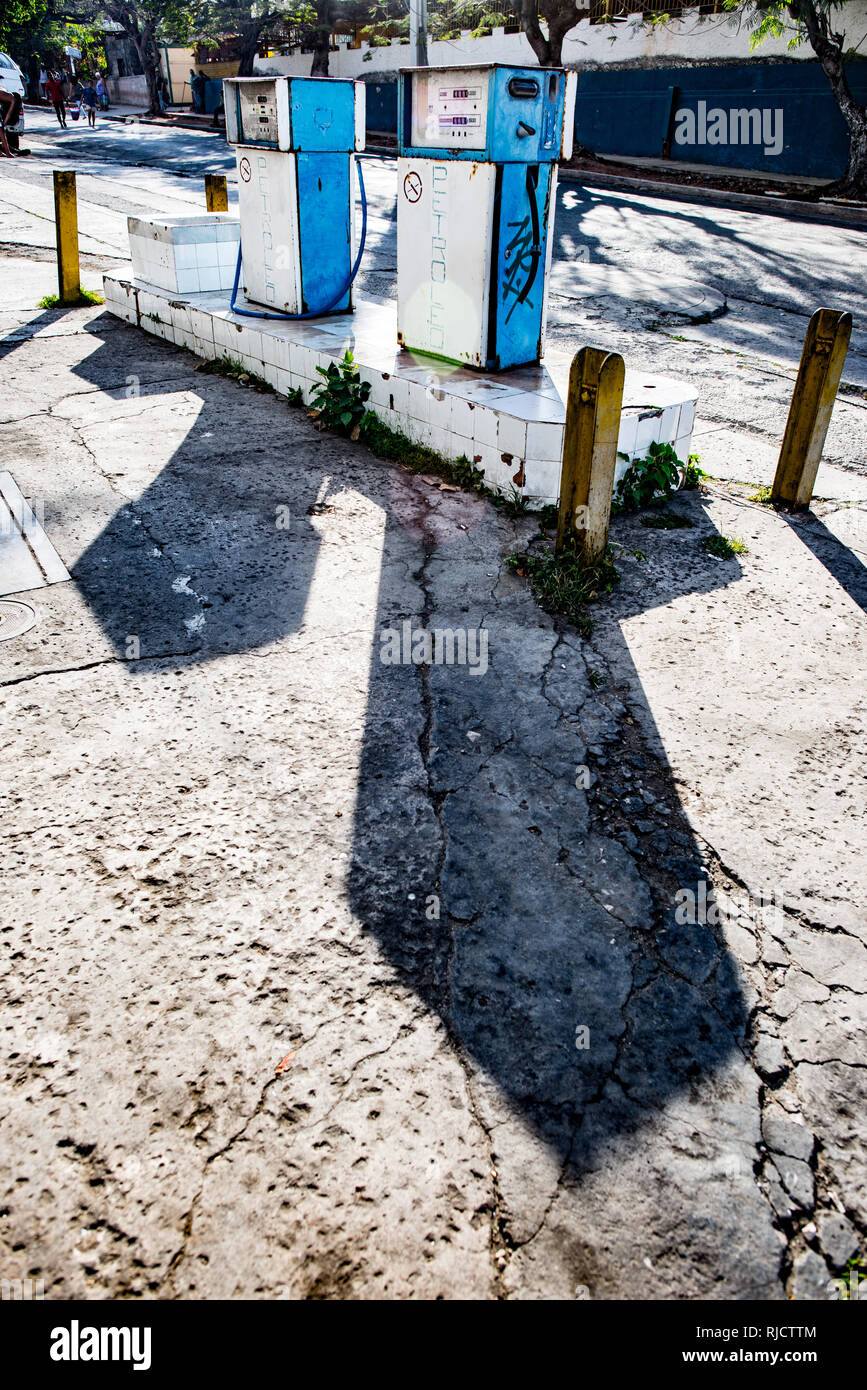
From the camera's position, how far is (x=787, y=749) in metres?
3.29

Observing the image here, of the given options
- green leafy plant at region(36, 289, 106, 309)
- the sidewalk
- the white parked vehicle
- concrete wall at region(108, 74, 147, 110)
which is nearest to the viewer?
the sidewalk

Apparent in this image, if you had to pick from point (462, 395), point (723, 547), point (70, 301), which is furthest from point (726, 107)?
point (723, 547)

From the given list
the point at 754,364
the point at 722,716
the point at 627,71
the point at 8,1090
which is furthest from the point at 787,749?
the point at 627,71

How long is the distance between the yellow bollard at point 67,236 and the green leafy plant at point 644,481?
6216 mm

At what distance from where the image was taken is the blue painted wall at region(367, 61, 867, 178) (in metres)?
19.5

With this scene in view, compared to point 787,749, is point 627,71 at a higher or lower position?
higher

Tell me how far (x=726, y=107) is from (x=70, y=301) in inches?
738

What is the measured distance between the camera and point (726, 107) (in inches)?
848

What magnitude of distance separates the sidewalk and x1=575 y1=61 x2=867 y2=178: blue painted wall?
64.6 ft

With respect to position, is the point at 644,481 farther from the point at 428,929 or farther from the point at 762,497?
the point at 428,929

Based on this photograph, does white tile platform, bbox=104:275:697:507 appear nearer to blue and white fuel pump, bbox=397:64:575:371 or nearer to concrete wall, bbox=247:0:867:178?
blue and white fuel pump, bbox=397:64:575:371

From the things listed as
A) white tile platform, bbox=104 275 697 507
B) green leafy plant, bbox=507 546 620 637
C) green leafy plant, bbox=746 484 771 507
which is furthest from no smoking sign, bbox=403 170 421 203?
green leafy plant, bbox=746 484 771 507
